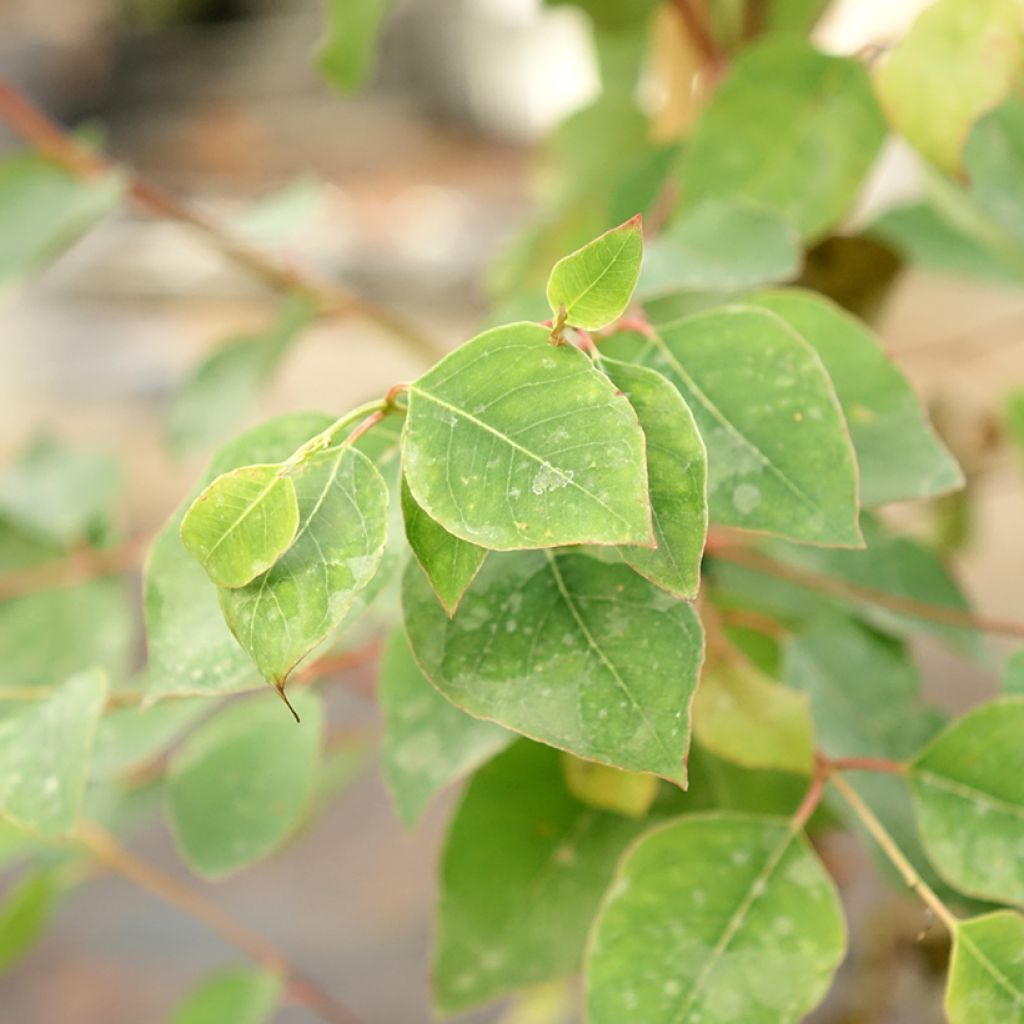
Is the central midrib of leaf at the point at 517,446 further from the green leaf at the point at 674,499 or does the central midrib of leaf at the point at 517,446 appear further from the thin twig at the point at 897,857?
the thin twig at the point at 897,857

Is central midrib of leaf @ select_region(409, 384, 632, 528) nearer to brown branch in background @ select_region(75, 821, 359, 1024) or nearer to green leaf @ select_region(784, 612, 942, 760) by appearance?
green leaf @ select_region(784, 612, 942, 760)

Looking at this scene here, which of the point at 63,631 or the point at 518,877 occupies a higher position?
the point at 518,877

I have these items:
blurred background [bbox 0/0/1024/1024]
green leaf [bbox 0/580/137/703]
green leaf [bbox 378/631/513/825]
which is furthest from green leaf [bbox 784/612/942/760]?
green leaf [bbox 0/580/137/703]

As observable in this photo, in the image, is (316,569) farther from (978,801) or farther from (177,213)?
(177,213)

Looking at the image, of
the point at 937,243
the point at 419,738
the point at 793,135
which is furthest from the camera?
the point at 937,243


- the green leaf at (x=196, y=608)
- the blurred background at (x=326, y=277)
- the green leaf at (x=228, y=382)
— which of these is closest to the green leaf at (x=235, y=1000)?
Result: the blurred background at (x=326, y=277)

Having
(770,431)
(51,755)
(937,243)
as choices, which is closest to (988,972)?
(770,431)

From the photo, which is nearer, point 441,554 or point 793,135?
point 441,554
